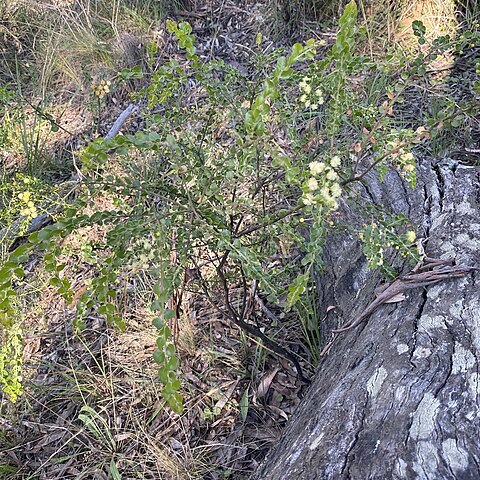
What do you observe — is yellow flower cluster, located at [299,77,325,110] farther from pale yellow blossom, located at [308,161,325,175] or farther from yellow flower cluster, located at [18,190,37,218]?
yellow flower cluster, located at [18,190,37,218]

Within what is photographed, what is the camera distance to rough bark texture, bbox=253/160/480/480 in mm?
1114

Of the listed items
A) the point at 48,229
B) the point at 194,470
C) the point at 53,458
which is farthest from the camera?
the point at 53,458

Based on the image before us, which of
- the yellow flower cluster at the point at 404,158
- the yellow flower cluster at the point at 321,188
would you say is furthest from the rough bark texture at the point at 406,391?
the yellow flower cluster at the point at 321,188

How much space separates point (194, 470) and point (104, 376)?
0.64 m

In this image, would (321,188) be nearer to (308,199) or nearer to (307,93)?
(308,199)

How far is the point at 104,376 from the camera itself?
2471mm

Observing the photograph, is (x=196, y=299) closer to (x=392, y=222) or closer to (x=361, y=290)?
(x=361, y=290)

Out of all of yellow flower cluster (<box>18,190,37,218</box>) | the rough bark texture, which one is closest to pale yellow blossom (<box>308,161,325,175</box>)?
the rough bark texture

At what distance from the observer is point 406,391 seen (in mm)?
1254

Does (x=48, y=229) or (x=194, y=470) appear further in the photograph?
(x=194, y=470)

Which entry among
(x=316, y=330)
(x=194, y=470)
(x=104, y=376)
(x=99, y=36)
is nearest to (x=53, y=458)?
(x=104, y=376)

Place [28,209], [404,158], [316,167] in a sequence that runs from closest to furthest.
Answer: [316,167] < [404,158] < [28,209]

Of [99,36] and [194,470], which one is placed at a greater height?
[99,36]

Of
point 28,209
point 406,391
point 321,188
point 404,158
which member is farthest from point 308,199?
point 28,209
